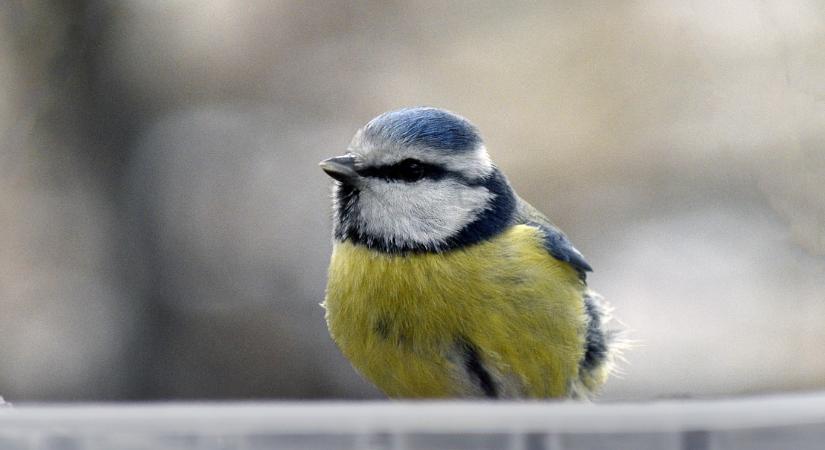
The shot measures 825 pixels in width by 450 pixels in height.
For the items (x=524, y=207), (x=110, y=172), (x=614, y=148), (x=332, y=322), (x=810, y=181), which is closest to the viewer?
(x=332, y=322)

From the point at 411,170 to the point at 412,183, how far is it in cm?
2

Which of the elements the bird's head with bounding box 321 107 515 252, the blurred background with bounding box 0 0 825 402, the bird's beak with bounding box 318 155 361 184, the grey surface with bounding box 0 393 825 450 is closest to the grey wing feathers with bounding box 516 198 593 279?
the bird's head with bounding box 321 107 515 252

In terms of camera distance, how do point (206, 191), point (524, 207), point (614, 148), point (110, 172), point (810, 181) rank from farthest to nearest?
point (614, 148) → point (206, 191) → point (110, 172) → point (810, 181) → point (524, 207)

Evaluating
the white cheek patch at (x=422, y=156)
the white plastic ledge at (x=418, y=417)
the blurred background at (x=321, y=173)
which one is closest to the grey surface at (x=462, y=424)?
the white plastic ledge at (x=418, y=417)

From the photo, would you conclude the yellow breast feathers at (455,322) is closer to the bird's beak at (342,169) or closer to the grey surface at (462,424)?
the bird's beak at (342,169)

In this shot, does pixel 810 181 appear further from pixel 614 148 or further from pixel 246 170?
pixel 246 170

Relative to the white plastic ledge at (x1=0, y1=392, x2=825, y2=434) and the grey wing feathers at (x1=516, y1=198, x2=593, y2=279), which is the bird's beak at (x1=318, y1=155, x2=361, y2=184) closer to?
the grey wing feathers at (x1=516, y1=198, x2=593, y2=279)

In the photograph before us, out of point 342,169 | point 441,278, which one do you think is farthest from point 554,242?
point 342,169

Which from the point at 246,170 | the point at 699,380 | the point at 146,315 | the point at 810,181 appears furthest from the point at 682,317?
the point at 146,315

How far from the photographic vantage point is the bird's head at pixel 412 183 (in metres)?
1.64

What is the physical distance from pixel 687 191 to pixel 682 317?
49 cm

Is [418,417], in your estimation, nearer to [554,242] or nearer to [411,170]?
[411,170]

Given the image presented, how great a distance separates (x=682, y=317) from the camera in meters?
3.65

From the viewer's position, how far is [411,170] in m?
1.67
